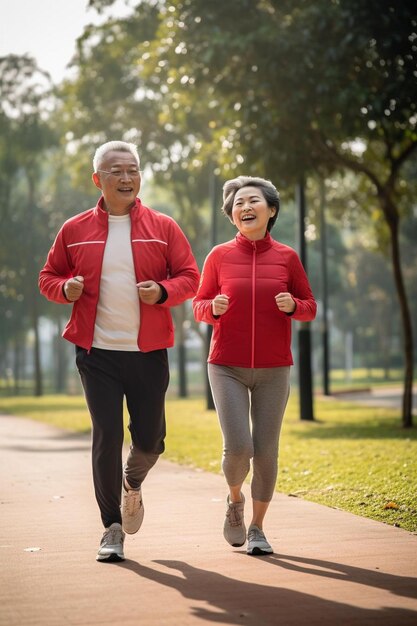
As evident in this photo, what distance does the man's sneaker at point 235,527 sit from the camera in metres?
7.21

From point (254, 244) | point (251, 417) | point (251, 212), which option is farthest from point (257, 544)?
point (251, 212)

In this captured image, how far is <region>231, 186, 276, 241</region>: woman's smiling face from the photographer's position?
720 cm

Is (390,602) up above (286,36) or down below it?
below

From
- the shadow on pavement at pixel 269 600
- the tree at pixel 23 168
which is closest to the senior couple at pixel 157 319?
the shadow on pavement at pixel 269 600

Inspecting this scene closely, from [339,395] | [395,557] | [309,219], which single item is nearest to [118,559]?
[395,557]

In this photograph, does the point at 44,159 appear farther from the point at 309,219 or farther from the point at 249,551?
the point at 249,551

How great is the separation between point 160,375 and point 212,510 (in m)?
2.26

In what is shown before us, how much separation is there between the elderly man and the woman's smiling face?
382mm

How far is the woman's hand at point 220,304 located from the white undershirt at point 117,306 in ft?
1.40

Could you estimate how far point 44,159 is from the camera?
136 feet

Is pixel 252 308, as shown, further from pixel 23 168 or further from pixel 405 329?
pixel 23 168

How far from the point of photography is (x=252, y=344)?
711 centimetres

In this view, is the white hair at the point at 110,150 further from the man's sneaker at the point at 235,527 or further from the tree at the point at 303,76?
the tree at the point at 303,76

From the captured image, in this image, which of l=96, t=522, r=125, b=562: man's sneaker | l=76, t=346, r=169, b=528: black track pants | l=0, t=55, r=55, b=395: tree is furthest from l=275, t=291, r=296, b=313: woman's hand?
l=0, t=55, r=55, b=395: tree
